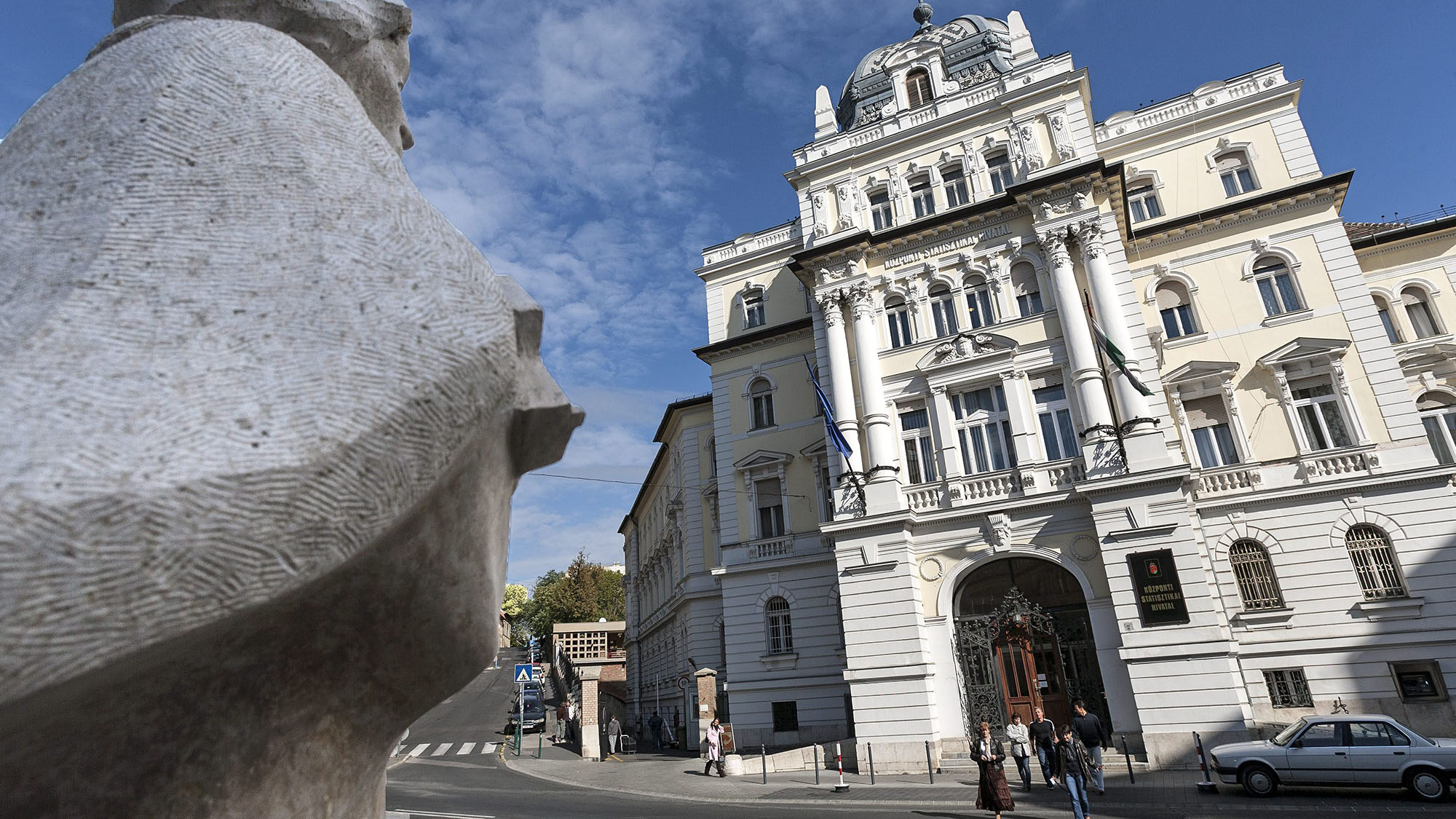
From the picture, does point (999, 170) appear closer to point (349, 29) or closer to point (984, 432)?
point (984, 432)

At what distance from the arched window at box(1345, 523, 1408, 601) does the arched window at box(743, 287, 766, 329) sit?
59.7 feet

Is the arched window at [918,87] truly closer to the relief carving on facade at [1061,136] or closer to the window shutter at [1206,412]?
the relief carving on facade at [1061,136]

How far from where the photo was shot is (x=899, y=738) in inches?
736

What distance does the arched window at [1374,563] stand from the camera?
18203 millimetres

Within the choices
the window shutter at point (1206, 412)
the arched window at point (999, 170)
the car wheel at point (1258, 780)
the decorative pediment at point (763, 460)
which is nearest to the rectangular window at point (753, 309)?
the decorative pediment at point (763, 460)

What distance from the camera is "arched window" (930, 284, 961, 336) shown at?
73.5ft

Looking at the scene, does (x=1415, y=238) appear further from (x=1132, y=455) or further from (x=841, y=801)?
(x=841, y=801)

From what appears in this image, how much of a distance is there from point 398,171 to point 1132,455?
19297mm

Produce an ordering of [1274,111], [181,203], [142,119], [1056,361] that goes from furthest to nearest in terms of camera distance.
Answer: [1274,111] < [1056,361] < [142,119] < [181,203]

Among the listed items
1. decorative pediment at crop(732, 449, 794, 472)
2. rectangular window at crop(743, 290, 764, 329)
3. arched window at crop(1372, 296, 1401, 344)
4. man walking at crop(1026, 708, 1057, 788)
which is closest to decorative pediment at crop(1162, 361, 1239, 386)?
arched window at crop(1372, 296, 1401, 344)

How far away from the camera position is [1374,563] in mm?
18500

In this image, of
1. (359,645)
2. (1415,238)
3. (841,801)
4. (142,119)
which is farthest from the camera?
(1415,238)

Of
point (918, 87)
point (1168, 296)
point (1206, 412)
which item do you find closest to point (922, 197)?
point (918, 87)

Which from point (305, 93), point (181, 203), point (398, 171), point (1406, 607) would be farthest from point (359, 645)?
point (1406, 607)
